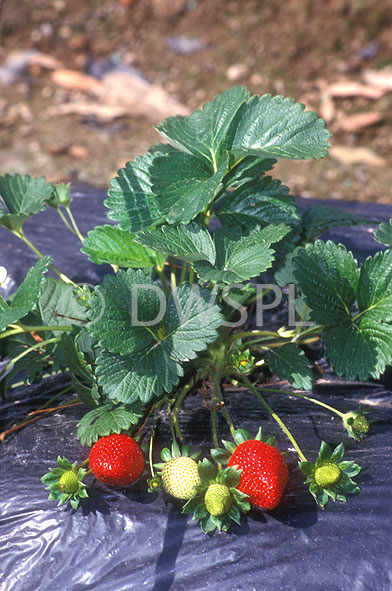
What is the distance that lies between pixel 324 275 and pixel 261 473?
12.9 inches

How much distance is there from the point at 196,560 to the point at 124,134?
236cm

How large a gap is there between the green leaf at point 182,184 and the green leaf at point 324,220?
235 millimetres

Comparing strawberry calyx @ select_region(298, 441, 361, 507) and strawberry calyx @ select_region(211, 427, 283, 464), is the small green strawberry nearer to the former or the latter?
strawberry calyx @ select_region(211, 427, 283, 464)

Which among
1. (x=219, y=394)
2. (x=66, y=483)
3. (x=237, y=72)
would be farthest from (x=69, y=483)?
(x=237, y=72)

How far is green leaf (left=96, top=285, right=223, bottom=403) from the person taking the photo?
891mm

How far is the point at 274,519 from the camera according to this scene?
0.88 meters

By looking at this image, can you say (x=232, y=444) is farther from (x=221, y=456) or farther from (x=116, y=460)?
(x=116, y=460)

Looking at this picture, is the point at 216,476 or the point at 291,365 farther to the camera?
the point at 291,365

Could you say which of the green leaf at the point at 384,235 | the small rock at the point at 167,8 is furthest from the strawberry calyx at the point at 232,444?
the small rock at the point at 167,8

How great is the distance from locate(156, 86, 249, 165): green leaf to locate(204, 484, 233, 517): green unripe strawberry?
54 centimetres

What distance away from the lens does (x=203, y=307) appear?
0.91m

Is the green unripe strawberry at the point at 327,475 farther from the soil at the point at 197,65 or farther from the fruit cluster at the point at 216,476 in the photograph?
the soil at the point at 197,65

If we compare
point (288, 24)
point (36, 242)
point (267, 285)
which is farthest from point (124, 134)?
point (267, 285)

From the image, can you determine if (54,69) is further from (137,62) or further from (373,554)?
(373,554)
